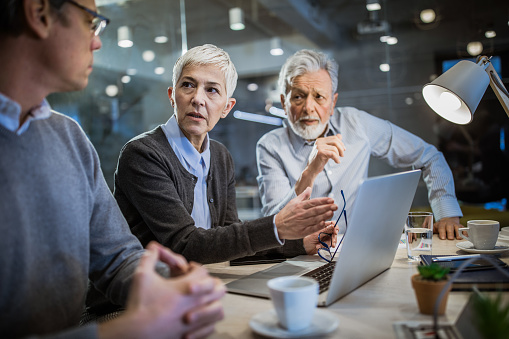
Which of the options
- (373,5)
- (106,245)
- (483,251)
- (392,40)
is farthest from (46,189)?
(373,5)

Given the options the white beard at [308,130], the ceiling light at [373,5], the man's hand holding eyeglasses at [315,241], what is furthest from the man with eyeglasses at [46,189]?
the ceiling light at [373,5]

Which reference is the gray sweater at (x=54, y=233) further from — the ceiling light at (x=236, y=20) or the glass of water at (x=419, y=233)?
the ceiling light at (x=236, y=20)

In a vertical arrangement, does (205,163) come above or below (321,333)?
above

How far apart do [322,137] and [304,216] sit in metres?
1.21

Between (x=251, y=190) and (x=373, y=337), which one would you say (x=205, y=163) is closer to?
(x=373, y=337)

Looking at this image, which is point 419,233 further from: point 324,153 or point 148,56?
point 148,56

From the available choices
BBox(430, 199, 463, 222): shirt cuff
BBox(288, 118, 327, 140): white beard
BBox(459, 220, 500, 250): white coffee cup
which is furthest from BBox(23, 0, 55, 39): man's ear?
BBox(430, 199, 463, 222): shirt cuff

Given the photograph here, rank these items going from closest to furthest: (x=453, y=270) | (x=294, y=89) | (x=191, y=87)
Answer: (x=453, y=270), (x=191, y=87), (x=294, y=89)

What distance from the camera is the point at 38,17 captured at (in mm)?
1033

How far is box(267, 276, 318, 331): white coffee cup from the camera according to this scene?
838 mm

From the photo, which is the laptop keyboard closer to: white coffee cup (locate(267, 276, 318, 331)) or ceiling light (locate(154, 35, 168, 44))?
white coffee cup (locate(267, 276, 318, 331))

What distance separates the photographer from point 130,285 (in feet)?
3.83

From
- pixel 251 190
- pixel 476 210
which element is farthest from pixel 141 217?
pixel 251 190

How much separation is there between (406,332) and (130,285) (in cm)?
68
